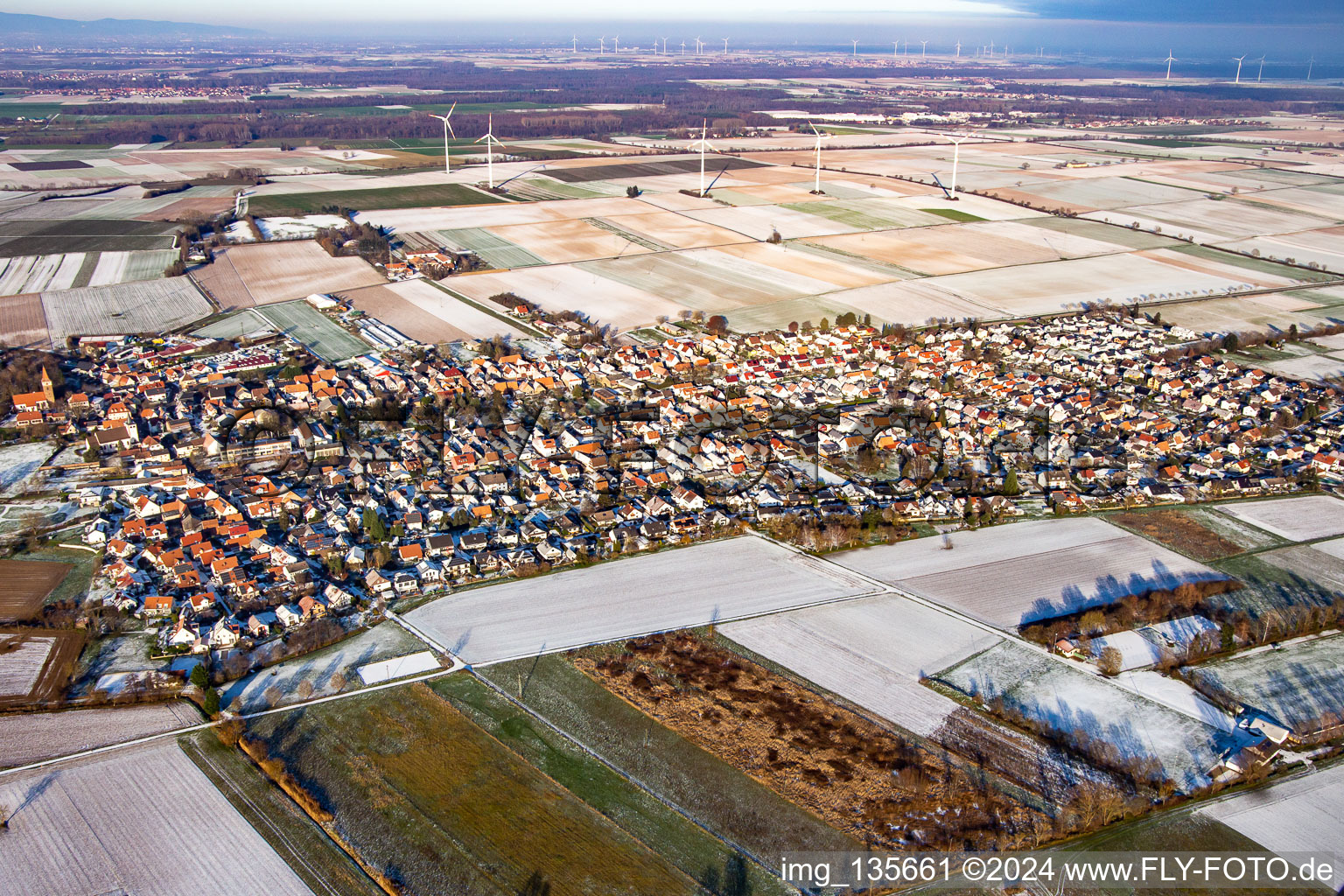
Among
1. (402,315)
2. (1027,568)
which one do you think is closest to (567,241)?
(402,315)

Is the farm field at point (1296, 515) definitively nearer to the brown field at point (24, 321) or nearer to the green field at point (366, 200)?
the brown field at point (24, 321)

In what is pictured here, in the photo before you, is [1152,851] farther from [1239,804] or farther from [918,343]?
[918,343]

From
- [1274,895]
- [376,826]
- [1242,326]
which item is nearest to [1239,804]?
[1274,895]

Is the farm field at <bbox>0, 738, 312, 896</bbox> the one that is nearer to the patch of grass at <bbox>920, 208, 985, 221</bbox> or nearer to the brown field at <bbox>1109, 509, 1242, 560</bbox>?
the brown field at <bbox>1109, 509, 1242, 560</bbox>

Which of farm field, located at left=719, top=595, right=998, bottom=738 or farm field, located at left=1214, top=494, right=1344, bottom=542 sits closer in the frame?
farm field, located at left=719, top=595, right=998, bottom=738

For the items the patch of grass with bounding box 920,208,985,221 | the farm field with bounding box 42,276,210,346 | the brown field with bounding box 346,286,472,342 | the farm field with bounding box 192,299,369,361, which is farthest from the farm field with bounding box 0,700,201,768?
the patch of grass with bounding box 920,208,985,221

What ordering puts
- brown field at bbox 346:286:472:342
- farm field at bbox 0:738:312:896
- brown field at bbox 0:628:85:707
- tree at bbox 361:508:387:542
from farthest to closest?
1. brown field at bbox 346:286:472:342
2. tree at bbox 361:508:387:542
3. brown field at bbox 0:628:85:707
4. farm field at bbox 0:738:312:896

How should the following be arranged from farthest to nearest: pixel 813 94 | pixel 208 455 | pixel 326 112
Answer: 1. pixel 813 94
2. pixel 326 112
3. pixel 208 455

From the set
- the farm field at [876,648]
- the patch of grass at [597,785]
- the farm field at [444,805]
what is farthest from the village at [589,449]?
the patch of grass at [597,785]
